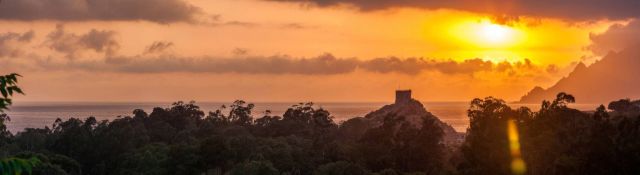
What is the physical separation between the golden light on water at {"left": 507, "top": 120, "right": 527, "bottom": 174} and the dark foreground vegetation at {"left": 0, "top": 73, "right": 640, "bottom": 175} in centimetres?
34

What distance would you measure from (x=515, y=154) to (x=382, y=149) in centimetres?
1979

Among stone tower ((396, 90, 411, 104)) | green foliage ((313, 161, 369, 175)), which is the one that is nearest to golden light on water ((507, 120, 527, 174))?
green foliage ((313, 161, 369, 175))

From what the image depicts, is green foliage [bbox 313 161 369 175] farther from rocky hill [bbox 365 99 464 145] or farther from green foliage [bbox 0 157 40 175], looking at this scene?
rocky hill [bbox 365 99 464 145]

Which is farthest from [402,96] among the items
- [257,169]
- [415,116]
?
[257,169]

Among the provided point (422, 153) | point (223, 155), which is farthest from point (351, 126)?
point (223, 155)

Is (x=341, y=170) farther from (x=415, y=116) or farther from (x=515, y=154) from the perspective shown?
(x=415, y=116)

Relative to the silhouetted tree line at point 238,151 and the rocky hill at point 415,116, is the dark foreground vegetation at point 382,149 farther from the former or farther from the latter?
the rocky hill at point 415,116

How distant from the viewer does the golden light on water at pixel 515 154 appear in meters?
44.0

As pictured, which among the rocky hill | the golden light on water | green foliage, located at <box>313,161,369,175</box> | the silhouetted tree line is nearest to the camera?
the golden light on water

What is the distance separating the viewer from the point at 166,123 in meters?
98.4

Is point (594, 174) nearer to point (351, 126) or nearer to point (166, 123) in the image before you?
point (351, 126)

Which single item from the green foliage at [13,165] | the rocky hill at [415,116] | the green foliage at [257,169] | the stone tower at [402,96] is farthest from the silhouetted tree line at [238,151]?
the stone tower at [402,96]

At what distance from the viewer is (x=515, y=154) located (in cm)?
4525

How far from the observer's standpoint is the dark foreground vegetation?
4475 cm
